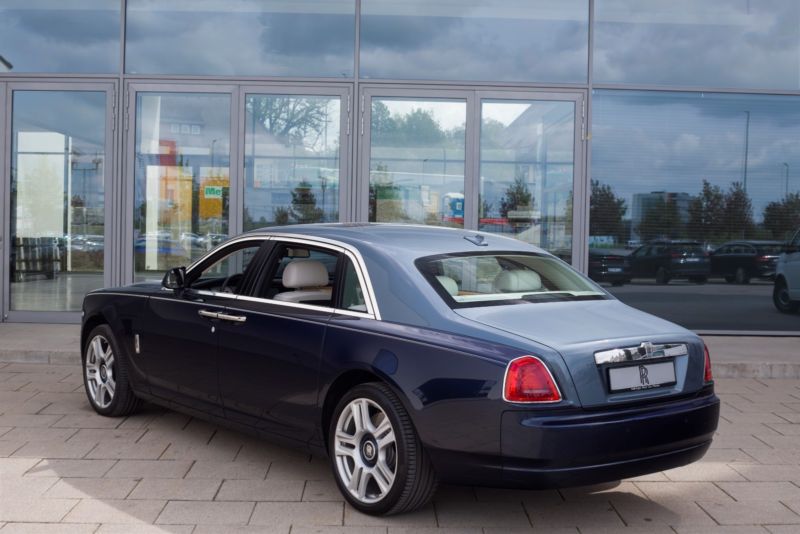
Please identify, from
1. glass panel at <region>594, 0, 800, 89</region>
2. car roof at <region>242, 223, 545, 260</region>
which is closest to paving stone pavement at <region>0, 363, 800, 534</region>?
car roof at <region>242, 223, 545, 260</region>

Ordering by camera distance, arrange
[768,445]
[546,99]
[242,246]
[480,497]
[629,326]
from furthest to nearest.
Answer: [546,99]
[768,445]
[242,246]
[480,497]
[629,326]

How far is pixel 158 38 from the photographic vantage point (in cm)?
1167

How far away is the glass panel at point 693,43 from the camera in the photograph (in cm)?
1149

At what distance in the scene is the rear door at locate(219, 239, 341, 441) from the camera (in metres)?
4.95

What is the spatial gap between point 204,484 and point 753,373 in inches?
247

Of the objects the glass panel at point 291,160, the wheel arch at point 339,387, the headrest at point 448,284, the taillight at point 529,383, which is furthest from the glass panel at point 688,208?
the taillight at point 529,383

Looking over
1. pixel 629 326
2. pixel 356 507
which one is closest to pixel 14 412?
pixel 356 507

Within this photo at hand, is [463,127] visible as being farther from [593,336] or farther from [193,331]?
[593,336]

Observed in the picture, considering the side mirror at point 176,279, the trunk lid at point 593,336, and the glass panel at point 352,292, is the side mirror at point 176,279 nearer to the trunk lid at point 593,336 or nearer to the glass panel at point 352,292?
the glass panel at point 352,292

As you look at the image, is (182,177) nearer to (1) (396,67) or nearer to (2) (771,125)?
(1) (396,67)

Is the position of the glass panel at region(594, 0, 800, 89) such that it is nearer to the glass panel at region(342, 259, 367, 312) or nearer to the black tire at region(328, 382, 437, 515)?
the glass panel at region(342, 259, 367, 312)

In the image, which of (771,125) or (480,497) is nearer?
A: (480,497)

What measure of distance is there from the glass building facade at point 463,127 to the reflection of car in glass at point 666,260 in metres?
0.02

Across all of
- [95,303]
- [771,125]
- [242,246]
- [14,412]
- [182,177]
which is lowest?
[14,412]
